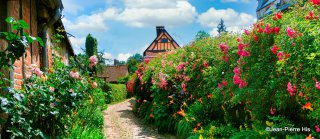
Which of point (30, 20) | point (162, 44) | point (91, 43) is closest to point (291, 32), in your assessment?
point (30, 20)

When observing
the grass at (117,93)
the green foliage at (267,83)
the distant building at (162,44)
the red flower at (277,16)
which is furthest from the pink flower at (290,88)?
the distant building at (162,44)

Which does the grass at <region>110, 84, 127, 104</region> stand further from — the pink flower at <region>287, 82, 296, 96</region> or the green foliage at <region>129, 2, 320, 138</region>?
the pink flower at <region>287, 82, 296, 96</region>

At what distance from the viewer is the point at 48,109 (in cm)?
406

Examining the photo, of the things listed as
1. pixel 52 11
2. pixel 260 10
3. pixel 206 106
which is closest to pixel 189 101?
pixel 206 106

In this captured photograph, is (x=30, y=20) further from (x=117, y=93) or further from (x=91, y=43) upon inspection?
(x=91, y=43)

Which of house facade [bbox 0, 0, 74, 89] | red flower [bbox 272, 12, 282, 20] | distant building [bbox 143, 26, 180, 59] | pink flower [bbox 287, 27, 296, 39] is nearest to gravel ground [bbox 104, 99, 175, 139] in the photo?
house facade [bbox 0, 0, 74, 89]

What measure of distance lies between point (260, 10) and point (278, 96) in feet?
129

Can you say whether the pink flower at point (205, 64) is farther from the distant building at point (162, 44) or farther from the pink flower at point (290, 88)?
the distant building at point (162, 44)

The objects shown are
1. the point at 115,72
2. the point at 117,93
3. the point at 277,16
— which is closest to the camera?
the point at 277,16

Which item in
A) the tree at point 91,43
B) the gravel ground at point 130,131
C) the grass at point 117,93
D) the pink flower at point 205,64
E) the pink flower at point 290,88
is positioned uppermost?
the tree at point 91,43

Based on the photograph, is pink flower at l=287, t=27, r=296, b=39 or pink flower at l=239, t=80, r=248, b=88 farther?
Answer: pink flower at l=239, t=80, r=248, b=88

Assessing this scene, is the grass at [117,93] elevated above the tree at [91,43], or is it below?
below

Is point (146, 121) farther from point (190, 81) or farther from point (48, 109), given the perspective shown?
point (48, 109)

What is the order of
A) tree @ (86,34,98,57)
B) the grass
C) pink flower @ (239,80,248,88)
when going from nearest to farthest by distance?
pink flower @ (239,80,248,88) → the grass → tree @ (86,34,98,57)
